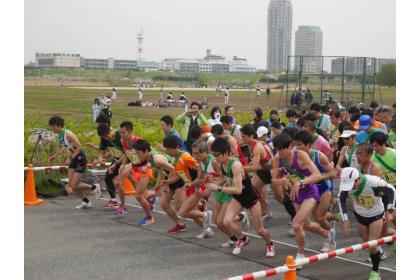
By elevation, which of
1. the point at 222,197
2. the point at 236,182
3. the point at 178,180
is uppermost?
the point at 236,182

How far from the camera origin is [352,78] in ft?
109

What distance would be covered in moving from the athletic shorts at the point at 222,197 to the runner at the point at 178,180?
0.41 m

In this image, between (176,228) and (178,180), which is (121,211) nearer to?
(176,228)

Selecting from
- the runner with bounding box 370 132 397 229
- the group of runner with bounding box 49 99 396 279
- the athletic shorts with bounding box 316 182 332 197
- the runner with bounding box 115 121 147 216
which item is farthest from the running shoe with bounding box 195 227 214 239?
the runner with bounding box 370 132 397 229

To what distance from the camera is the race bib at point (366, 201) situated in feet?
22.5

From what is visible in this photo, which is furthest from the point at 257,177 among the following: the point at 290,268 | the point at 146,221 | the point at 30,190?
the point at 290,268

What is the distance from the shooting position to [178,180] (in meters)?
9.23

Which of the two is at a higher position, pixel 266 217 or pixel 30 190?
pixel 30 190

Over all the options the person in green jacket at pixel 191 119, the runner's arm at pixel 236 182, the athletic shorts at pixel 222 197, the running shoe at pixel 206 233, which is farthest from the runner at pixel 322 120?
the runner's arm at pixel 236 182

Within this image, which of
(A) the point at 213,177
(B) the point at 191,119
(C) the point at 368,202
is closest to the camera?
(C) the point at 368,202

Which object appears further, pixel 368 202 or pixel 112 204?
pixel 112 204

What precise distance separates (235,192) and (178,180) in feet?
5.97
